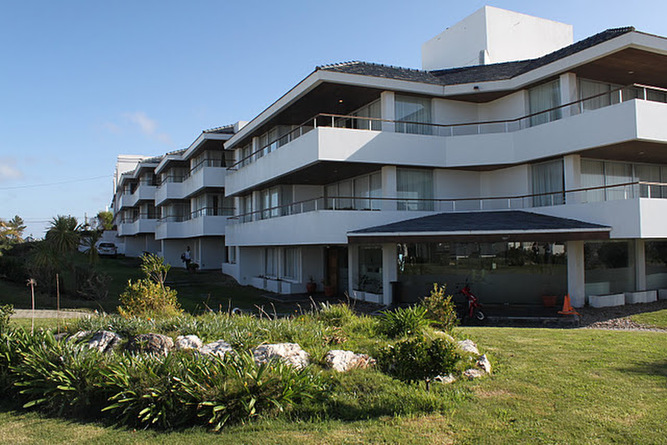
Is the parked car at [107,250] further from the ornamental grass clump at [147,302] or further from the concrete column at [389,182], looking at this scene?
the ornamental grass clump at [147,302]

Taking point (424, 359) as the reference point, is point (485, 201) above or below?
above

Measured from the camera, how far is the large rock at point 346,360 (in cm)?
820

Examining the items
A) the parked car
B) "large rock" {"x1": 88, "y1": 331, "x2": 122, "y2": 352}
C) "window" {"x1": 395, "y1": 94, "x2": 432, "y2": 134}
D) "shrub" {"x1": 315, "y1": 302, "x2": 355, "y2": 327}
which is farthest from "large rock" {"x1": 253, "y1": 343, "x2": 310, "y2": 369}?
the parked car

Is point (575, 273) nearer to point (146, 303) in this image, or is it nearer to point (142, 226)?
point (146, 303)

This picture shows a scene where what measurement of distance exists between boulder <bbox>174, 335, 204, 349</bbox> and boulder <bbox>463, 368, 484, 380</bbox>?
4663mm

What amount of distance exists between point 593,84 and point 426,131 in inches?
271

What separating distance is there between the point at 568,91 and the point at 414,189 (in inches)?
281

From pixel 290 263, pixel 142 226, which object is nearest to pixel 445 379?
pixel 290 263

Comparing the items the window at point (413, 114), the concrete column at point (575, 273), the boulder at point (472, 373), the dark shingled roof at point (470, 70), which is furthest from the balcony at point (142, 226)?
the boulder at point (472, 373)

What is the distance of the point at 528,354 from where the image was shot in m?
9.57

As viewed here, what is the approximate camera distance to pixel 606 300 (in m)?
18.0

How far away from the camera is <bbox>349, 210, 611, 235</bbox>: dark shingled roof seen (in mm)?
16297

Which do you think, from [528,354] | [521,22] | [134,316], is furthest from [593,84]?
[134,316]

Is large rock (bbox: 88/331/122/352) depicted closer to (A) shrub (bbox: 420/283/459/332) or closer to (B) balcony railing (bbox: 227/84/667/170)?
(A) shrub (bbox: 420/283/459/332)
